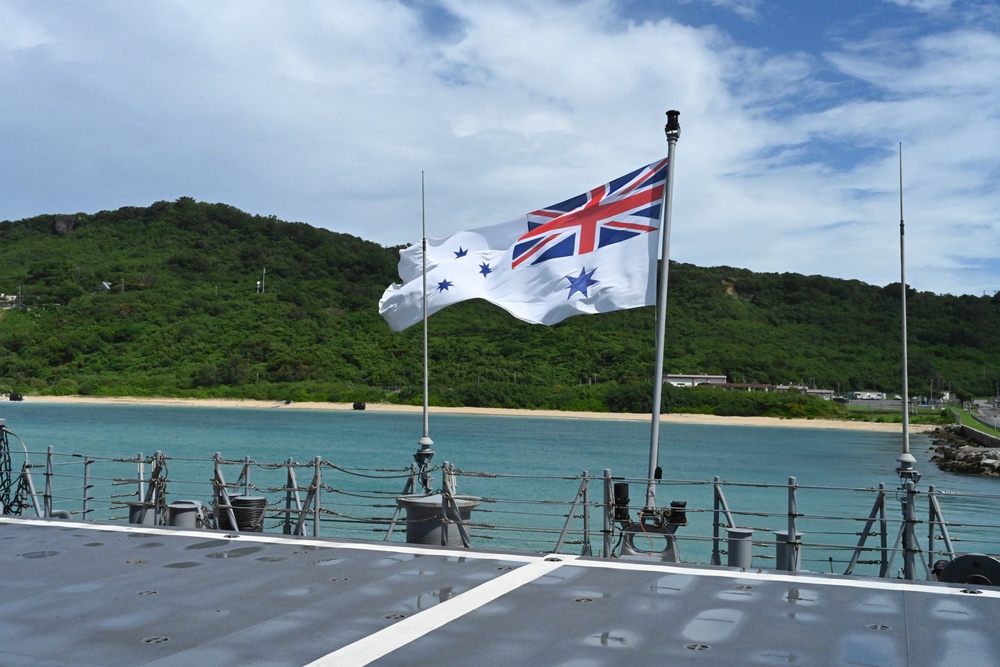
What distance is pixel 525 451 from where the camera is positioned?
70.7 metres

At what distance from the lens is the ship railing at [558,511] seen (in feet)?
36.9

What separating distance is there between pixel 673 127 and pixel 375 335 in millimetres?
113677

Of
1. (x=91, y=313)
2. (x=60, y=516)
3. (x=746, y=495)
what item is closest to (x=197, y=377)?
(x=91, y=313)

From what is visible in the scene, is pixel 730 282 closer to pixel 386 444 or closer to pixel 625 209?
pixel 386 444

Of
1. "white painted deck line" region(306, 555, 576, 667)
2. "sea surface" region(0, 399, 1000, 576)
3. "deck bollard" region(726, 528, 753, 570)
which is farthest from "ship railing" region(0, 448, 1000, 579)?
"white painted deck line" region(306, 555, 576, 667)

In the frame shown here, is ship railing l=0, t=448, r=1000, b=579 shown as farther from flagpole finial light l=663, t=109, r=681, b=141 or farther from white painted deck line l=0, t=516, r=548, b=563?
flagpole finial light l=663, t=109, r=681, b=141

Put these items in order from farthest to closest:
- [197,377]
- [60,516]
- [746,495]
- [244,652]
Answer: [197,377] → [746,495] → [60,516] → [244,652]

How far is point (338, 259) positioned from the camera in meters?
154

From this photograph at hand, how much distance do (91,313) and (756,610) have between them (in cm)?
13430

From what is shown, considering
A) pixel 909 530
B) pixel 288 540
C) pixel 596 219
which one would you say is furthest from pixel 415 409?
pixel 909 530

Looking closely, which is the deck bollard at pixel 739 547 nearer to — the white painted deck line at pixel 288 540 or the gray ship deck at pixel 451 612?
the gray ship deck at pixel 451 612

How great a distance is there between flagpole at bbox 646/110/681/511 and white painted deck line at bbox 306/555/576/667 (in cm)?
182

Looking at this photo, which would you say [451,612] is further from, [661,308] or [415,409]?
[415,409]

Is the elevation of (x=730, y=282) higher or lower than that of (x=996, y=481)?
higher
